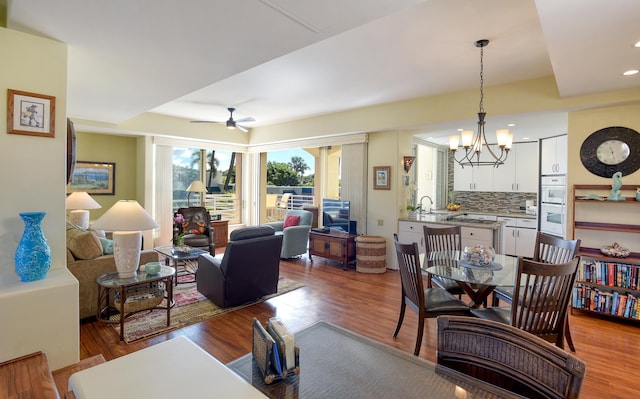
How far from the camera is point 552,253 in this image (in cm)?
308

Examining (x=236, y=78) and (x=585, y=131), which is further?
(x=236, y=78)

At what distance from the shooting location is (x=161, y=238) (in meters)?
6.61

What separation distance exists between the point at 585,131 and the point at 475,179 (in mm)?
3441

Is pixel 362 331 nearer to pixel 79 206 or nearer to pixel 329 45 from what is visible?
pixel 329 45

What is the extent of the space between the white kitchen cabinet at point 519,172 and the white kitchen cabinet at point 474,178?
0.46ft

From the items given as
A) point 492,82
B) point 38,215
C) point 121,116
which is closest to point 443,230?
point 492,82

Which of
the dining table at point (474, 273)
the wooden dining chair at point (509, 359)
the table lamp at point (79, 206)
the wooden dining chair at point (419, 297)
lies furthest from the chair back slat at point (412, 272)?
the table lamp at point (79, 206)

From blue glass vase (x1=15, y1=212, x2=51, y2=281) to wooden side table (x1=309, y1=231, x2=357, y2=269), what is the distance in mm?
4024

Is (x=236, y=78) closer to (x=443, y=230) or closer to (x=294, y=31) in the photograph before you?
(x=294, y=31)

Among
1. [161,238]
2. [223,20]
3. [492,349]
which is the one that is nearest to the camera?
[492,349]

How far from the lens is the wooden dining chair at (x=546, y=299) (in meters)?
2.01

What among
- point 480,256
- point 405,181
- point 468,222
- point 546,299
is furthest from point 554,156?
point 546,299

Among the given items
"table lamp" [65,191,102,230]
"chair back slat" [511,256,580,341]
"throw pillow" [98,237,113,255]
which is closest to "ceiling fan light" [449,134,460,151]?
"chair back slat" [511,256,580,341]

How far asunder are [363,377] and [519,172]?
22.2 feet
